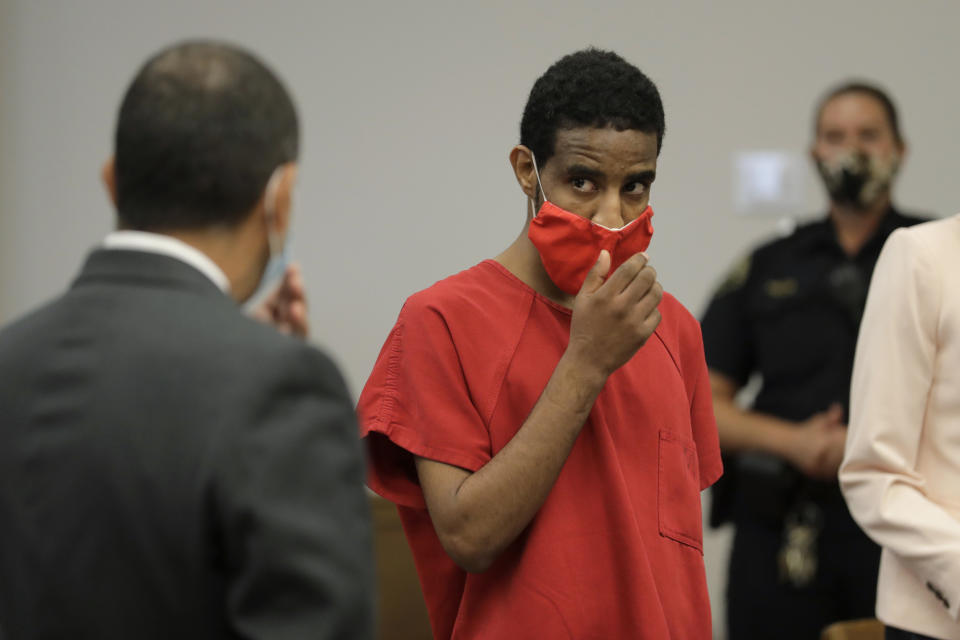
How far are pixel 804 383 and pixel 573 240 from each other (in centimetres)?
156

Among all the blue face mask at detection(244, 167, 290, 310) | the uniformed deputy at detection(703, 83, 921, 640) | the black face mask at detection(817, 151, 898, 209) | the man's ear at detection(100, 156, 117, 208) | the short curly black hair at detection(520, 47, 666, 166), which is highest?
the short curly black hair at detection(520, 47, 666, 166)

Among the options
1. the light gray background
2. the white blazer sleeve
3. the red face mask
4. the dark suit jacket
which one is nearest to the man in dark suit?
the dark suit jacket

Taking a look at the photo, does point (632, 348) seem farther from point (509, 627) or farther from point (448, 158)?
point (448, 158)

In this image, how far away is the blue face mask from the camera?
107 centimetres

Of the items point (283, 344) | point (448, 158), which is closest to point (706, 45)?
point (448, 158)

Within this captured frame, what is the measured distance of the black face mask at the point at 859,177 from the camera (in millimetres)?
2908

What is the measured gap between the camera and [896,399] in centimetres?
171

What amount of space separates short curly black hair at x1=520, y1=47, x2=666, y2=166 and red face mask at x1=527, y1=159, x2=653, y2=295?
0.32ft

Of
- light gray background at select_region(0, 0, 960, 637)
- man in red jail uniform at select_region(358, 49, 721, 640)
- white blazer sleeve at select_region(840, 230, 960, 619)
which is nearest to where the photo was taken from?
man in red jail uniform at select_region(358, 49, 721, 640)

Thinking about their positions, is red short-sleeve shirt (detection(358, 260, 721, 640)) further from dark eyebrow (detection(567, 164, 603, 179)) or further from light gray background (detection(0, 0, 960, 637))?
light gray background (detection(0, 0, 960, 637))

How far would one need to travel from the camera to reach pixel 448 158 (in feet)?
11.6

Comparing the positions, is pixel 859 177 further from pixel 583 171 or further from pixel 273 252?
pixel 273 252

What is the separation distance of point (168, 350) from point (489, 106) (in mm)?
2745

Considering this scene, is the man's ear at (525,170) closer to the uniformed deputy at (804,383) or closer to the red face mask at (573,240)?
the red face mask at (573,240)
